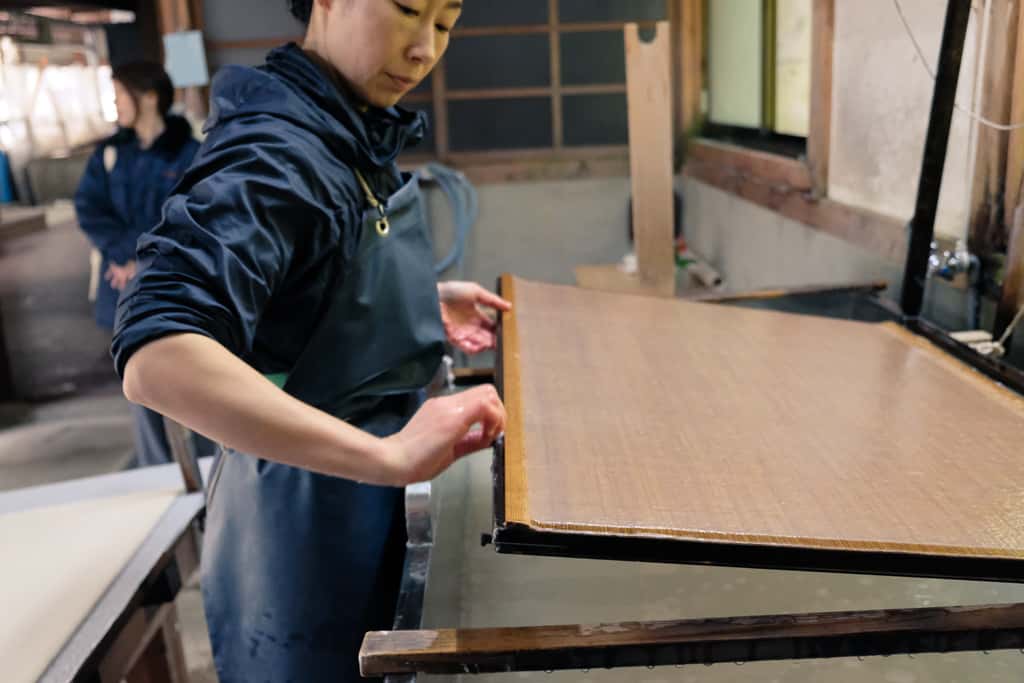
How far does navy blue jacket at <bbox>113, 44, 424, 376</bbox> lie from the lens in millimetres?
880

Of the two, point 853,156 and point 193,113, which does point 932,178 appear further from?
point 193,113

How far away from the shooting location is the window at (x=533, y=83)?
16.6ft

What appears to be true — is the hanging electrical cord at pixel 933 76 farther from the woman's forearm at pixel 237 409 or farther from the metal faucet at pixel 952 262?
the woman's forearm at pixel 237 409

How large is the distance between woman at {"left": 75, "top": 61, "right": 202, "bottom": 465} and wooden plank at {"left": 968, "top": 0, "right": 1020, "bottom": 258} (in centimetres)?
305

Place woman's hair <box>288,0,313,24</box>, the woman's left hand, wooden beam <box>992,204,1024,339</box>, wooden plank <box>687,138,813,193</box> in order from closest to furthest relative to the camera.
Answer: woman's hair <box>288,0,313,24</box> → wooden beam <box>992,204,1024,339</box> → the woman's left hand → wooden plank <box>687,138,813,193</box>

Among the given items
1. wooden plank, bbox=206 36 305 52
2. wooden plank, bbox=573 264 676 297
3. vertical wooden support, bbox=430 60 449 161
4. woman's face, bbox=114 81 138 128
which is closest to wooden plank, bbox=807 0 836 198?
wooden plank, bbox=573 264 676 297

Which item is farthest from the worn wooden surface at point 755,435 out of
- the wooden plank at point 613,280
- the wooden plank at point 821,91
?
the wooden plank at point 613,280

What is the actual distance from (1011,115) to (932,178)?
20 centimetres

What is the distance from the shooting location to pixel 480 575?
4.07 ft

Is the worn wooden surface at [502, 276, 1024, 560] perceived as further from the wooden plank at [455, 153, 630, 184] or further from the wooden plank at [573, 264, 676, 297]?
the wooden plank at [455, 153, 630, 184]

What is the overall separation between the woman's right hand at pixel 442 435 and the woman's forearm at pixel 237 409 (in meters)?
0.03

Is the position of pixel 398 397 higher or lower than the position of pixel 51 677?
higher

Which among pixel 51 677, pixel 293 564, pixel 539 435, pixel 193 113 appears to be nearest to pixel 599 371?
pixel 539 435

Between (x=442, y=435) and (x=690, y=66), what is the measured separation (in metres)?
4.37
